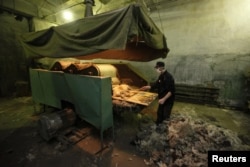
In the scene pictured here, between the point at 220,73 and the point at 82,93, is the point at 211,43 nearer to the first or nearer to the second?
the point at 220,73

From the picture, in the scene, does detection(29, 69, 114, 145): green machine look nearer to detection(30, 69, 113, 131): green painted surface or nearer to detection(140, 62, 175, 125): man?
detection(30, 69, 113, 131): green painted surface

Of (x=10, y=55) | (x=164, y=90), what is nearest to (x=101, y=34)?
(x=164, y=90)

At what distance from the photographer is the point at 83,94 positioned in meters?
2.89

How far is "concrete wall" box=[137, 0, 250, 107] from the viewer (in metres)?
4.88

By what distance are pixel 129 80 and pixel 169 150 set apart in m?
2.58


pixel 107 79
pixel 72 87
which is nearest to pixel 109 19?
pixel 107 79

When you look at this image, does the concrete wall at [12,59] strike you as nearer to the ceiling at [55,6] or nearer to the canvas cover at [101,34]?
the ceiling at [55,6]

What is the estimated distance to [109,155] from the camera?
267 centimetres

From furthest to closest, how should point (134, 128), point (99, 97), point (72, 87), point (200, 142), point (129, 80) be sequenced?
point (129, 80), point (134, 128), point (72, 87), point (200, 142), point (99, 97)

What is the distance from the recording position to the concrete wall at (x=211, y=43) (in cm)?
488

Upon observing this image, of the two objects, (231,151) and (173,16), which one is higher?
(173,16)

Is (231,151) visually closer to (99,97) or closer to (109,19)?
(99,97)

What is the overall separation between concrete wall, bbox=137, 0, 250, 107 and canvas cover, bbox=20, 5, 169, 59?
3367 mm

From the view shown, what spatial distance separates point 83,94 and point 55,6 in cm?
724
